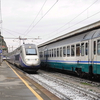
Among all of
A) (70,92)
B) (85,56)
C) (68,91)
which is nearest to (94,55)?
(85,56)

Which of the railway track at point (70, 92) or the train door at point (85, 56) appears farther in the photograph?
the train door at point (85, 56)

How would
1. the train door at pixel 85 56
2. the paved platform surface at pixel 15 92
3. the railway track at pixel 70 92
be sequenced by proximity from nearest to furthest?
the paved platform surface at pixel 15 92 → the railway track at pixel 70 92 → the train door at pixel 85 56

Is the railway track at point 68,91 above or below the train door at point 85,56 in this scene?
below

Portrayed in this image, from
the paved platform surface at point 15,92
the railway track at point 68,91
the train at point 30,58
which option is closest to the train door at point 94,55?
the railway track at point 68,91

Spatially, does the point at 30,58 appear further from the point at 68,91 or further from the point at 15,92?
the point at 15,92

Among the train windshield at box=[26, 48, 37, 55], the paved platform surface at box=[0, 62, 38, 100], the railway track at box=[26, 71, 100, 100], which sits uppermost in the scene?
the train windshield at box=[26, 48, 37, 55]

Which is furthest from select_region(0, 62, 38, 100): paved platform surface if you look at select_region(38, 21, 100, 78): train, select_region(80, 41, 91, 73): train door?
select_region(80, 41, 91, 73): train door

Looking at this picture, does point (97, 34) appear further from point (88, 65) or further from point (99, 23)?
point (99, 23)

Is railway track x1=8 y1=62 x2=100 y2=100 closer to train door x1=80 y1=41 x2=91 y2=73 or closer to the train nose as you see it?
train door x1=80 y1=41 x2=91 y2=73

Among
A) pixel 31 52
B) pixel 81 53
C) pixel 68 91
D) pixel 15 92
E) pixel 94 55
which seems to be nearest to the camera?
pixel 15 92

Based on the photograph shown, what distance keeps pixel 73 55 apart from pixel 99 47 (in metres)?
4.11

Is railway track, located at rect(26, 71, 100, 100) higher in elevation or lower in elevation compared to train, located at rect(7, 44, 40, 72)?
lower

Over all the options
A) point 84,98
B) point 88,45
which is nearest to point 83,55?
point 88,45

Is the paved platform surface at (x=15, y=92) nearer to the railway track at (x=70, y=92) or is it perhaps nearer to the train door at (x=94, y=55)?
the railway track at (x=70, y=92)
